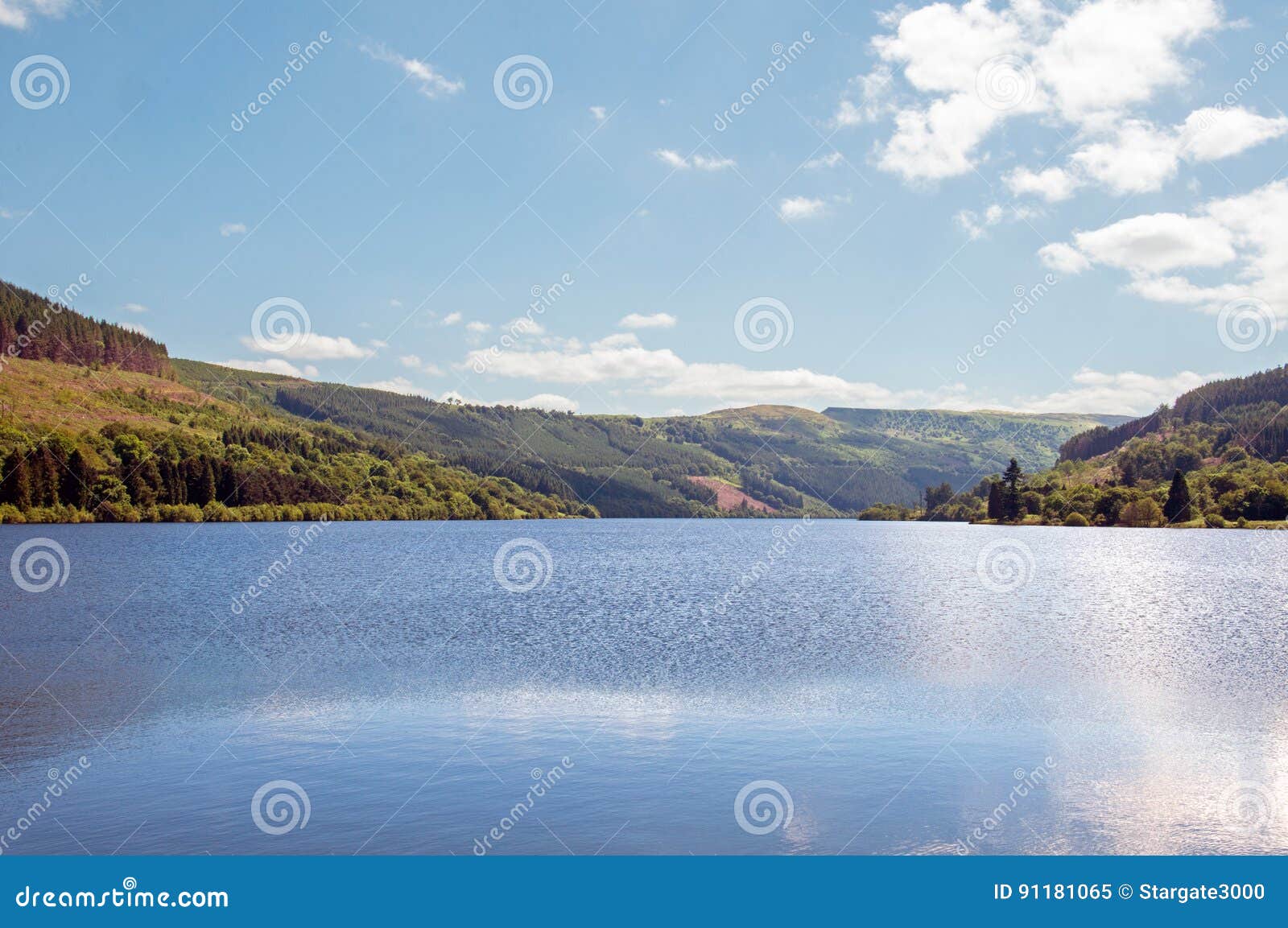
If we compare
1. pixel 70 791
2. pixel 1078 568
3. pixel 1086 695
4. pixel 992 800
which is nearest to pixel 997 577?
pixel 1078 568

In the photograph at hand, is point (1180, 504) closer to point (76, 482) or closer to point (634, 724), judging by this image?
point (634, 724)

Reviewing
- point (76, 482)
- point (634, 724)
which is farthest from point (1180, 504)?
point (76, 482)

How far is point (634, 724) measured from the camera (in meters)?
25.0

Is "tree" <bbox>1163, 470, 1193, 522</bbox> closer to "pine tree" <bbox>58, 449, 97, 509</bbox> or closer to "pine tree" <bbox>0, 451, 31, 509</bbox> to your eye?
"pine tree" <bbox>58, 449, 97, 509</bbox>

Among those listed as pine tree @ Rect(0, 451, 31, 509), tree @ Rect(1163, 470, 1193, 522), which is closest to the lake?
pine tree @ Rect(0, 451, 31, 509)

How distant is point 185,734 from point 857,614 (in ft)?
127

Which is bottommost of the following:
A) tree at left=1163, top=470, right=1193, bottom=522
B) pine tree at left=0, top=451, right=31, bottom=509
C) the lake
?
the lake

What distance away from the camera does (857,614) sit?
53188 mm

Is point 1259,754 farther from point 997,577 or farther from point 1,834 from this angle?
point 997,577

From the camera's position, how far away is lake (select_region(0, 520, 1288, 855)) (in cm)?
1691

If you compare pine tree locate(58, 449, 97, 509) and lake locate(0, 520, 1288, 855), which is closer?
lake locate(0, 520, 1288, 855)

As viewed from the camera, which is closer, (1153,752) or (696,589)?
(1153,752)

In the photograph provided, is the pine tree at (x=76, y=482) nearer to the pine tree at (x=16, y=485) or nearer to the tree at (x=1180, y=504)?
the pine tree at (x=16, y=485)

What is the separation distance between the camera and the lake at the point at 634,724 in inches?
666
